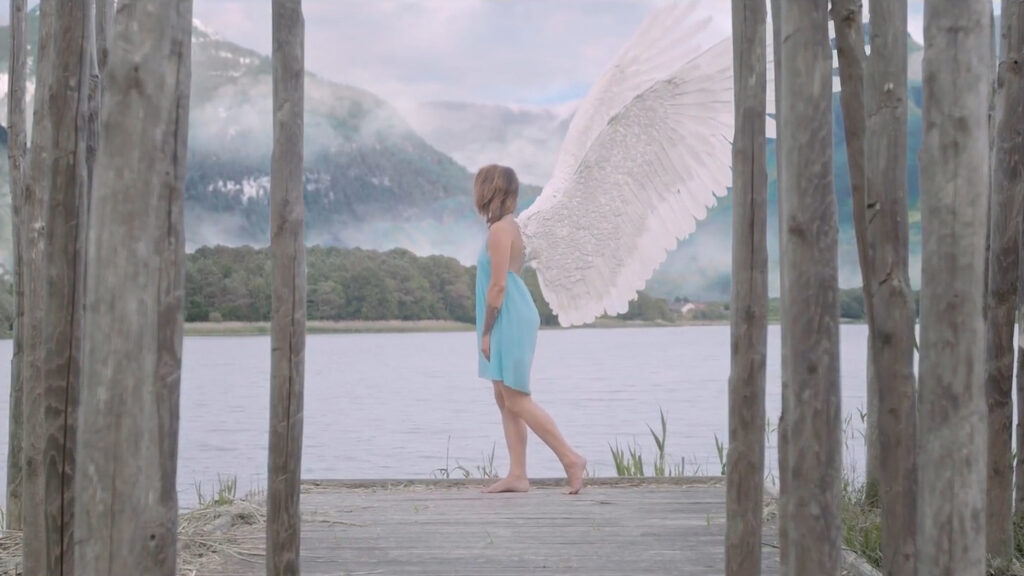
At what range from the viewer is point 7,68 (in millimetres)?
4719

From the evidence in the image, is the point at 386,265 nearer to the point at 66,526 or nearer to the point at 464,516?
the point at 464,516

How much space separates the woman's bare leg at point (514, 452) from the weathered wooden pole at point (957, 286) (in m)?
3.00

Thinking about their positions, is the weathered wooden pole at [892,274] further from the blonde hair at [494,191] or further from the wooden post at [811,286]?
the blonde hair at [494,191]

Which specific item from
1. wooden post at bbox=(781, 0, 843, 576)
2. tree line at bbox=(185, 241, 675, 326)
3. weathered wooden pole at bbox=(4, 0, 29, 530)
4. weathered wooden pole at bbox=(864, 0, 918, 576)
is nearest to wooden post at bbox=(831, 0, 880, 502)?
weathered wooden pole at bbox=(864, 0, 918, 576)

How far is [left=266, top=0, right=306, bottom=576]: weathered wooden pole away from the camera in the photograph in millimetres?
3258

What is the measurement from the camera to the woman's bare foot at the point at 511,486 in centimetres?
541

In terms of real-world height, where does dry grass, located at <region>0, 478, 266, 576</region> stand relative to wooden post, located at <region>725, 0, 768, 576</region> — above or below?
below

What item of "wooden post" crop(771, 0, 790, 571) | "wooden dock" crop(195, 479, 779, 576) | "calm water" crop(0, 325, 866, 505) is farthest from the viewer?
"calm water" crop(0, 325, 866, 505)

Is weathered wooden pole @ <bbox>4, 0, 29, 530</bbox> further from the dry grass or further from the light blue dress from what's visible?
the light blue dress

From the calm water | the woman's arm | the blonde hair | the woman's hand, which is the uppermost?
the blonde hair

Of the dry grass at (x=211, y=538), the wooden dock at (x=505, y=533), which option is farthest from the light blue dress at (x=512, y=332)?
the dry grass at (x=211, y=538)

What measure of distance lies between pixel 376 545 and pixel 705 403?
15741 mm

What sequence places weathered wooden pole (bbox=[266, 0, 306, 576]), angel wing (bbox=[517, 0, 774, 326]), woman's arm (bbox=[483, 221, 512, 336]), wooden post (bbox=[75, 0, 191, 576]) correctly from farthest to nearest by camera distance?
angel wing (bbox=[517, 0, 774, 326]) < woman's arm (bbox=[483, 221, 512, 336]) < weathered wooden pole (bbox=[266, 0, 306, 576]) < wooden post (bbox=[75, 0, 191, 576])

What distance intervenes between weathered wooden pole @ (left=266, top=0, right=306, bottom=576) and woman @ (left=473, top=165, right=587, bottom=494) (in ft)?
6.92
